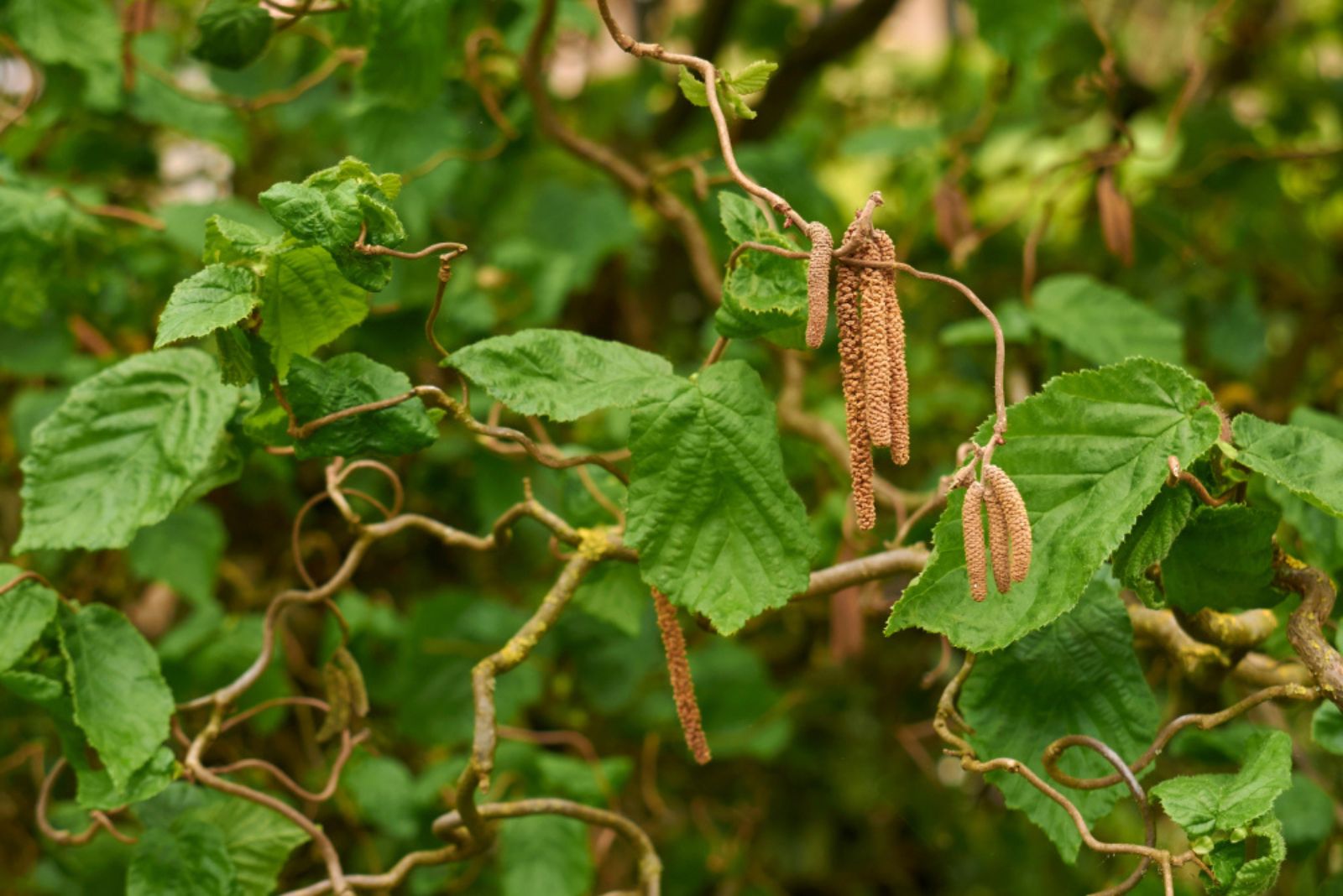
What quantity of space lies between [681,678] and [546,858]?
492 millimetres

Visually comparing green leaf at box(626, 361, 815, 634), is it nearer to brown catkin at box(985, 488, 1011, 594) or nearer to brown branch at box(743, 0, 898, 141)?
brown catkin at box(985, 488, 1011, 594)

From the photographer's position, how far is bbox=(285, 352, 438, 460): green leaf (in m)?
0.84

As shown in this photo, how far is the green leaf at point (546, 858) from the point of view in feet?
4.04

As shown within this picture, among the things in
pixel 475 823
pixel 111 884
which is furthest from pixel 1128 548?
pixel 111 884

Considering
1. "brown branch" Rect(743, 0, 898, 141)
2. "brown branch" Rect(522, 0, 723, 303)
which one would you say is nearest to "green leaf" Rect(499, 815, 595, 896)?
"brown branch" Rect(522, 0, 723, 303)

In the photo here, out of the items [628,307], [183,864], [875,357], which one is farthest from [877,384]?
[628,307]

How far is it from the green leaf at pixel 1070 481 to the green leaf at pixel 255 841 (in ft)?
1.94

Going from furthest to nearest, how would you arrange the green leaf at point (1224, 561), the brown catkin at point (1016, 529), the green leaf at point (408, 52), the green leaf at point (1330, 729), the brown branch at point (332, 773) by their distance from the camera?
the green leaf at point (408, 52)
the brown branch at point (332, 773)
the green leaf at point (1330, 729)
the green leaf at point (1224, 561)
the brown catkin at point (1016, 529)

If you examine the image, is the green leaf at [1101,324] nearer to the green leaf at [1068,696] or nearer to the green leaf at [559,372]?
the green leaf at [1068,696]

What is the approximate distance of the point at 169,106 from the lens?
1.51 m

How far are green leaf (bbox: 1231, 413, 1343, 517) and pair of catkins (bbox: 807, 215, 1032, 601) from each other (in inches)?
7.7

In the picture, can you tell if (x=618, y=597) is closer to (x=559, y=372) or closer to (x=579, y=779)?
(x=579, y=779)

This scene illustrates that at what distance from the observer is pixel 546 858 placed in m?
1.24

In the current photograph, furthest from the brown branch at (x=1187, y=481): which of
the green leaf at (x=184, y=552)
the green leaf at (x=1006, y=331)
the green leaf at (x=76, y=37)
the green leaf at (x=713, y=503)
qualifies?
the green leaf at (x=76, y=37)
